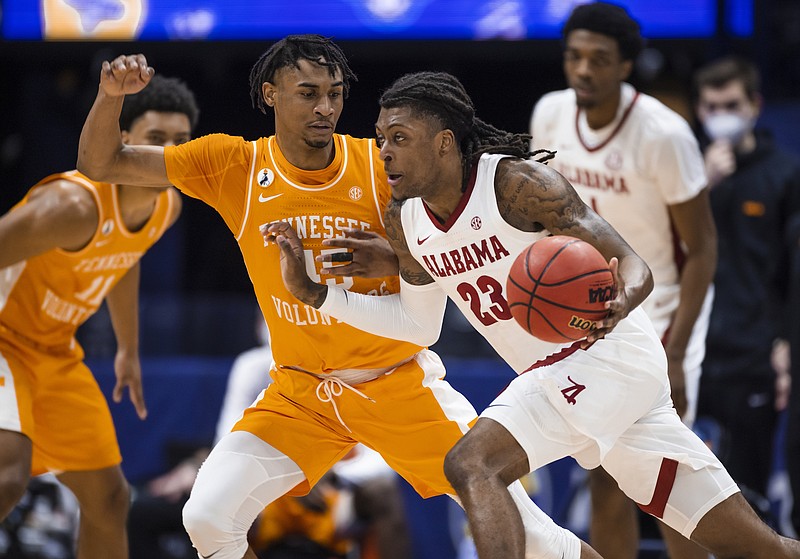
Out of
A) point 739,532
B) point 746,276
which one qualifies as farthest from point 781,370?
point 739,532

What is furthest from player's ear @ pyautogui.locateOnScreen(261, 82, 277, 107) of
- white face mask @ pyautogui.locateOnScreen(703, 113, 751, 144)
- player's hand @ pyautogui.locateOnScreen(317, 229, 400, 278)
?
white face mask @ pyautogui.locateOnScreen(703, 113, 751, 144)

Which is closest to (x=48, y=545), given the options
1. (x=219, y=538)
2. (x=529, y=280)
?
(x=219, y=538)

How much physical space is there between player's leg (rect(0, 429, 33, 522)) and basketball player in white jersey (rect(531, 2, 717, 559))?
8.23 feet

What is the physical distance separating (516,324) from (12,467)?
218 centimetres

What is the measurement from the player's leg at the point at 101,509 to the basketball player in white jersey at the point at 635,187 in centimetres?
213

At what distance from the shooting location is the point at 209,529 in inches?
176

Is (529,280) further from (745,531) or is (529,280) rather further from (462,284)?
(745,531)

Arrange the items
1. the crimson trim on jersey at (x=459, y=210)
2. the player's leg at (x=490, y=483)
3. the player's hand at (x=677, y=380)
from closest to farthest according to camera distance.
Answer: the player's leg at (x=490, y=483)
the crimson trim on jersey at (x=459, y=210)
the player's hand at (x=677, y=380)

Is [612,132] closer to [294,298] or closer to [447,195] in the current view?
[447,195]

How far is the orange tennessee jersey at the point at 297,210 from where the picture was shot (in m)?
4.68

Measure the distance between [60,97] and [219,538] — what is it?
7.35 metres

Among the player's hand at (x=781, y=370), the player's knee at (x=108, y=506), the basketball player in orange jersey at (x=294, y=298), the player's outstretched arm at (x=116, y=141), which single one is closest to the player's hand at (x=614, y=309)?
the basketball player in orange jersey at (x=294, y=298)

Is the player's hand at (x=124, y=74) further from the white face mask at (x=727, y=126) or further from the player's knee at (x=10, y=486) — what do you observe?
the white face mask at (x=727, y=126)

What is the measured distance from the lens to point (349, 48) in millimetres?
9008
